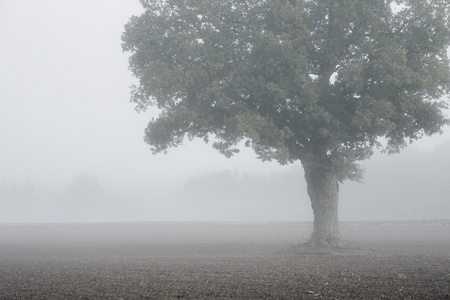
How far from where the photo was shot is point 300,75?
28000 mm

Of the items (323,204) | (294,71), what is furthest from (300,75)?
(323,204)

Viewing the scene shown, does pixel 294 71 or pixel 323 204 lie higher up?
pixel 294 71

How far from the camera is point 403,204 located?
437ft

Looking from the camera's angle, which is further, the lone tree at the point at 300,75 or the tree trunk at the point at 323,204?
the tree trunk at the point at 323,204

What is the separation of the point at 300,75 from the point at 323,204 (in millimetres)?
9258

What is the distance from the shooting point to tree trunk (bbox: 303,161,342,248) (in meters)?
31.1

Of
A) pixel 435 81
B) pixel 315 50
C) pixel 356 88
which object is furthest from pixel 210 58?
pixel 435 81

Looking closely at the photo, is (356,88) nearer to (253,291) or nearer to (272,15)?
(272,15)

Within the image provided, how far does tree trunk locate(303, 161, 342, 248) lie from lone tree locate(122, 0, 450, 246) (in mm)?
69

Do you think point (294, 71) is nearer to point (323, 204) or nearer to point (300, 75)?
point (300, 75)

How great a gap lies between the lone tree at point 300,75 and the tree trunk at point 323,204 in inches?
2.7

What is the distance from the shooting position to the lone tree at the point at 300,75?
28.0 m

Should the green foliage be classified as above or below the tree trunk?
above

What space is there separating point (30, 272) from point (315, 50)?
20.8m
